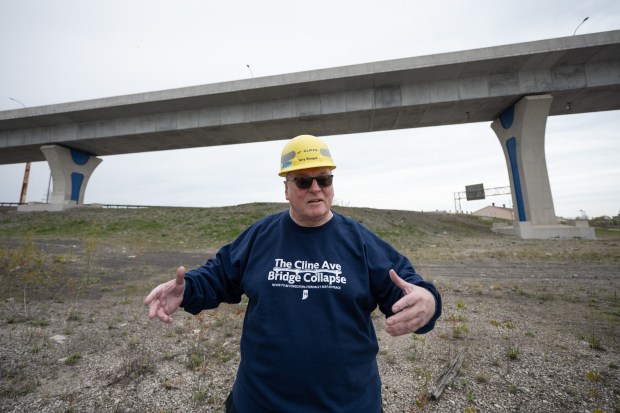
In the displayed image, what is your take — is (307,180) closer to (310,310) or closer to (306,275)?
(306,275)

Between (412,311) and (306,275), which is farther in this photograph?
(306,275)

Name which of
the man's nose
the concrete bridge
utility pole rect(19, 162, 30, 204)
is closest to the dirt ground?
the man's nose

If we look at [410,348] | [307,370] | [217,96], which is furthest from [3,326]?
[217,96]

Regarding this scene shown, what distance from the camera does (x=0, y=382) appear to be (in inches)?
119

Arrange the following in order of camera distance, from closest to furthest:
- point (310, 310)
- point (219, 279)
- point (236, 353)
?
point (310, 310) → point (219, 279) → point (236, 353)

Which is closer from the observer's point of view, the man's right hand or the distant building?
the man's right hand

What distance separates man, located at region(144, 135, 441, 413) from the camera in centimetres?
153

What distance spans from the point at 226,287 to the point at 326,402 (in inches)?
39.0

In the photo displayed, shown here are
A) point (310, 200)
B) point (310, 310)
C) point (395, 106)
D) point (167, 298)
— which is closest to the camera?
point (310, 310)

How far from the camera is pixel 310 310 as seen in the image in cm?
162

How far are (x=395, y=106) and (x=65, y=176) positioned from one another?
94.3ft

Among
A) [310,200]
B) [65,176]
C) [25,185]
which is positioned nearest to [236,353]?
[310,200]

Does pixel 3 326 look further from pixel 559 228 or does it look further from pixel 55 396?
pixel 559 228

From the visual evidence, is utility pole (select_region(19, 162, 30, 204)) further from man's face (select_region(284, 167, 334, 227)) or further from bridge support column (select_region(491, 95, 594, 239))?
bridge support column (select_region(491, 95, 594, 239))
